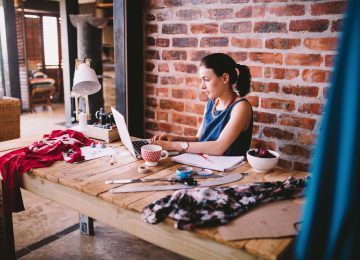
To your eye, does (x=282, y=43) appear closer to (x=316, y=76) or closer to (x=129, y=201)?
(x=316, y=76)

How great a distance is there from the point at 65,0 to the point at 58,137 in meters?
3.42

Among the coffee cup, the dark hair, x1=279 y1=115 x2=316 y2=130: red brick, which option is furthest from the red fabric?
x1=279 y1=115 x2=316 y2=130: red brick

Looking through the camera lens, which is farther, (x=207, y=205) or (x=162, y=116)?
(x=162, y=116)

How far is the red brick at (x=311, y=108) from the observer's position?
2.02m

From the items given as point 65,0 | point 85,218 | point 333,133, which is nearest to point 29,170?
point 85,218

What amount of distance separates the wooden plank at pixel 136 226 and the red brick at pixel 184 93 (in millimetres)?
1317

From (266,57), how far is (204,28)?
1.70ft

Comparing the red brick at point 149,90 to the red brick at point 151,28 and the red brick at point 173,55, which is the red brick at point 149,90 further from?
the red brick at point 151,28

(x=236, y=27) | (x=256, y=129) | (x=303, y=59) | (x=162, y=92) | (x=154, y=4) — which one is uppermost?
(x=154, y=4)

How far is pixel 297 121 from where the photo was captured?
6.95ft

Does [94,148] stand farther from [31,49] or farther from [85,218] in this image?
[31,49]

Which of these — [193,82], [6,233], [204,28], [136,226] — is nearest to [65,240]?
[6,233]

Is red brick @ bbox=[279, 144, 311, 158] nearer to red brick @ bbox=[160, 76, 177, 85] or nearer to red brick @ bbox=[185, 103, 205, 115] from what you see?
red brick @ bbox=[185, 103, 205, 115]

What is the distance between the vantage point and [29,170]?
5.36 feet
